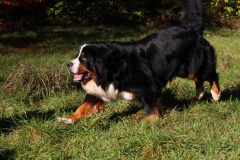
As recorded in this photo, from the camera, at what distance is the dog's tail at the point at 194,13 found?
509 centimetres

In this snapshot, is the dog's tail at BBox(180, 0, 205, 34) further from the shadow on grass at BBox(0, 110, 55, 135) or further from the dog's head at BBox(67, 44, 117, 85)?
the shadow on grass at BBox(0, 110, 55, 135)

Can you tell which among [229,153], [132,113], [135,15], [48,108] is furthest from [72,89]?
[135,15]

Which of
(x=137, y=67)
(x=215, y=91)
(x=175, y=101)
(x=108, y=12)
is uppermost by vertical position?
(x=137, y=67)

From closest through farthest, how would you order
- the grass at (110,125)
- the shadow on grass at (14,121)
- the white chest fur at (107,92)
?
the grass at (110,125), the shadow on grass at (14,121), the white chest fur at (107,92)

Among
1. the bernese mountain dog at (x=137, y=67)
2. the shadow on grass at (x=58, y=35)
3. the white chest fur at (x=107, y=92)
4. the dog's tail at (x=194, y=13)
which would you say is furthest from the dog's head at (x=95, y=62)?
the shadow on grass at (x=58, y=35)

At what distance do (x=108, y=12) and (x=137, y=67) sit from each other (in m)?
13.2

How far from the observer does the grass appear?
3.18m

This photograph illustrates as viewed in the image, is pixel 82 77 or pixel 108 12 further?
pixel 108 12

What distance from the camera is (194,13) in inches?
203

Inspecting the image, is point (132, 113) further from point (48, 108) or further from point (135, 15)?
point (135, 15)

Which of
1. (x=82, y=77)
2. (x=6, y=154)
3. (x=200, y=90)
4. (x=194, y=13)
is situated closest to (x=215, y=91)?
(x=200, y=90)

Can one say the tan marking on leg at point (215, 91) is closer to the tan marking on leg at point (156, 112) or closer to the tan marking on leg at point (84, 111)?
the tan marking on leg at point (156, 112)

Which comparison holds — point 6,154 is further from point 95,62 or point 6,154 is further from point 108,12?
point 108,12

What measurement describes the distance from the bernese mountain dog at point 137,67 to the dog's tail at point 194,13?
161mm
